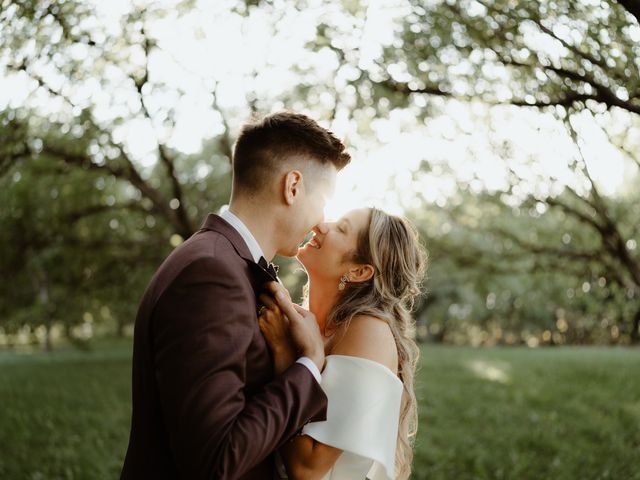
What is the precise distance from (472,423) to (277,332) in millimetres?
10285

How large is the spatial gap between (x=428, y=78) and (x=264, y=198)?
13.2ft

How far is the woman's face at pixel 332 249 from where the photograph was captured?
379 centimetres

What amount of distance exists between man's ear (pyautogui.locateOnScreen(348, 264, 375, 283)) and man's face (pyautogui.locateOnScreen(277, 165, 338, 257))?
815 millimetres

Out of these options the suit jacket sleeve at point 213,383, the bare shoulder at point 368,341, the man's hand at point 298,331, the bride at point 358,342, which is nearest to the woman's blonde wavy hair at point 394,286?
the bride at point 358,342

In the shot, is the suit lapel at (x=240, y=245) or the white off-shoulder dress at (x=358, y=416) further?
the white off-shoulder dress at (x=358, y=416)

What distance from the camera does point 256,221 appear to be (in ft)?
9.28

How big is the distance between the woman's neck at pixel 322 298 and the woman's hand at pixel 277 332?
1089 millimetres

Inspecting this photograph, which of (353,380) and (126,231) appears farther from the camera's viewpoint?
(126,231)

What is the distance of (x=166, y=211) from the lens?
9430 millimetres

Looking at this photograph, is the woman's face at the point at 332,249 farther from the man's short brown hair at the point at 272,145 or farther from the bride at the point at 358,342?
the man's short brown hair at the point at 272,145

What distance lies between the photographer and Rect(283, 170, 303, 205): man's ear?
2.84 meters

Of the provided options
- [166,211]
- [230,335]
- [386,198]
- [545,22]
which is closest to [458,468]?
[386,198]

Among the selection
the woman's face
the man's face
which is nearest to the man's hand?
the man's face

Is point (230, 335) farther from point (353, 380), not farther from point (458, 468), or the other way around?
point (458, 468)
